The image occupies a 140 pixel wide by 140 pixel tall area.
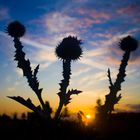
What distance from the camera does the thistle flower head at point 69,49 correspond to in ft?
35.4

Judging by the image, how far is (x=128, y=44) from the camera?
1136 cm

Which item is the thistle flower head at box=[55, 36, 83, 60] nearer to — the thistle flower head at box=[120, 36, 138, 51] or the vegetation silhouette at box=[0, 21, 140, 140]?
the vegetation silhouette at box=[0, 21, 140, 140]

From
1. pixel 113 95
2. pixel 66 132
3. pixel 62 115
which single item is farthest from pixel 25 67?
pixel 113 95

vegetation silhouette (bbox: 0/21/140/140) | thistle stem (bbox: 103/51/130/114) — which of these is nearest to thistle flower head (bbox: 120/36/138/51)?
vegetation silhouette (bbox: 0/21/140/140)

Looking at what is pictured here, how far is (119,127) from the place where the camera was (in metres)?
9.88

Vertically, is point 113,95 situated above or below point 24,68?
below

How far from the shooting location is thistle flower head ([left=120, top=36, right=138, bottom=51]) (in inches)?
447

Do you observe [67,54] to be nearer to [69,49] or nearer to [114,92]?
[69,49]

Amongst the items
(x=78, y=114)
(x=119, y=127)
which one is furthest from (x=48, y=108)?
(x=119, y=127)

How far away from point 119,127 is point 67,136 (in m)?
2.89

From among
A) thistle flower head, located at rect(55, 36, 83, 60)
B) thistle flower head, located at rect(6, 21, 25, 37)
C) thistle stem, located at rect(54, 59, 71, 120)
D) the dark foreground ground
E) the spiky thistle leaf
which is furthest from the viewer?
thistle flower head, located at rect(6, 21, 25, 37)

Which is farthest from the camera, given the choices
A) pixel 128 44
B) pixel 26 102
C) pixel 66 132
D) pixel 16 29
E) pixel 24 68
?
pixel 16 29

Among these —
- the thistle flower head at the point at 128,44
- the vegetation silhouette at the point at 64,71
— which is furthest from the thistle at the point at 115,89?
the vegetation silhouette at the point at 64,71

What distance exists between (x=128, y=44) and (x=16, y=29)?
517 centimetres
